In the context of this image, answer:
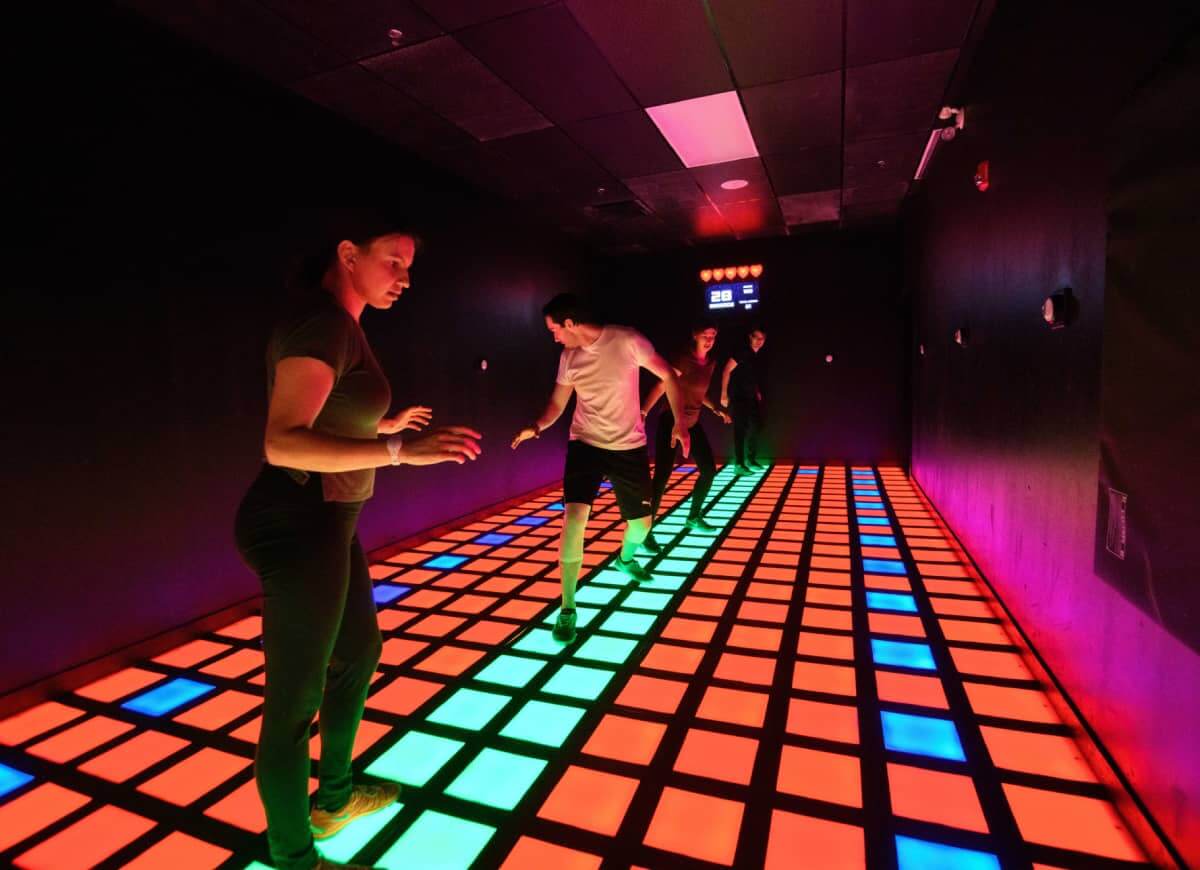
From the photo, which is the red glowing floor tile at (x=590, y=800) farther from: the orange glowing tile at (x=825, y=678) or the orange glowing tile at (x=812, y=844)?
the orange glowing tile at (x=825, y=678)

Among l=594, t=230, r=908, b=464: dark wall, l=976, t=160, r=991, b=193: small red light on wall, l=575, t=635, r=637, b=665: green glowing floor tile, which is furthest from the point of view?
l=594, t=230, r=908, b=464: dark wall

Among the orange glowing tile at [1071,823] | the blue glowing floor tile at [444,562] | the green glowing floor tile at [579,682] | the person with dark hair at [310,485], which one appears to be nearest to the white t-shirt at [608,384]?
the green glowing floor tile at [579,682]

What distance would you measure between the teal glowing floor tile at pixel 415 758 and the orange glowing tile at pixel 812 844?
1.00 meters

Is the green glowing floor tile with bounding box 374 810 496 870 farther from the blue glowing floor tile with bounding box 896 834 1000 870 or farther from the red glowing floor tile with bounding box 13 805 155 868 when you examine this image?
the blue glowing floor tile with bounding box 896 834 1000 870

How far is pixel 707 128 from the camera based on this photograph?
4.10m

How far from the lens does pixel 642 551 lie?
385cm

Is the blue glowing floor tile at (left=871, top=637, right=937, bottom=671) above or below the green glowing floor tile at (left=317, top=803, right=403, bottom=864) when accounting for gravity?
below

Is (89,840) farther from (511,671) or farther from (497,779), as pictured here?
(511,671)

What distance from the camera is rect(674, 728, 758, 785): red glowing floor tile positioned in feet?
5.48

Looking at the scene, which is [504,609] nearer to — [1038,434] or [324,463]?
[324,463]

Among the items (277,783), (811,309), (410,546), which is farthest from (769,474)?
(277,783)

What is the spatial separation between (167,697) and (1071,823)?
3090mm

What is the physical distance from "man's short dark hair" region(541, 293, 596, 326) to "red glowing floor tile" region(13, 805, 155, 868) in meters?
2.13

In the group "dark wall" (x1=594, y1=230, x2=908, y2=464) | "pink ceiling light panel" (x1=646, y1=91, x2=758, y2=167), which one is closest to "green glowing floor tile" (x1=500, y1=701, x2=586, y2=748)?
"pink ceiling light panel" (x1=646, y1=91, x2=758, y2=167)
